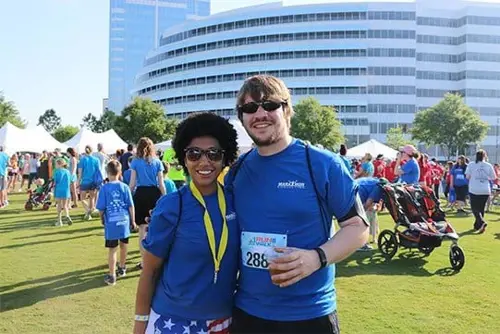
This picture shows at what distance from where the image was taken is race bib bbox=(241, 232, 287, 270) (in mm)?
2146

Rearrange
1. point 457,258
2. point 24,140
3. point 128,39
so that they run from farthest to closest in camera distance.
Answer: point 128,39
point 24,140
point 457,258

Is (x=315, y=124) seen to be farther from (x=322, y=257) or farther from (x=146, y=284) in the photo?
(x=322, y=257)

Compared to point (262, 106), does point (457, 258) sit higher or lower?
lower

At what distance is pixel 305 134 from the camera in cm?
5812

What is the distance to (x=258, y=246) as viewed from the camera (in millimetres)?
2197

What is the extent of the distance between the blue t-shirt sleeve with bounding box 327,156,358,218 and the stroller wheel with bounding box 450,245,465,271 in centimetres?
643

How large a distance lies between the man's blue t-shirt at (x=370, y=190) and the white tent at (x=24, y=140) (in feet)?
56.0

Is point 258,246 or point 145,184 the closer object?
point 258,246

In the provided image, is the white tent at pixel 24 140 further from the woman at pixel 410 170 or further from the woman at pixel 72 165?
the woman at pixel 410 170

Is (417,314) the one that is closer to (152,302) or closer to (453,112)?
(152,302)

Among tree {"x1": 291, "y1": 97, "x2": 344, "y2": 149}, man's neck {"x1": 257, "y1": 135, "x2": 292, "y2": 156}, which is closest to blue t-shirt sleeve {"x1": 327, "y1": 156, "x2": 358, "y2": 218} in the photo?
man's neck {"x1": 257, "y1": 135, "x2": 292, "y2": 156}

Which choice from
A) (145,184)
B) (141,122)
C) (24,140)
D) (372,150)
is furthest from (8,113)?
(145,184)

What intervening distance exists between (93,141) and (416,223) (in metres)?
18.8

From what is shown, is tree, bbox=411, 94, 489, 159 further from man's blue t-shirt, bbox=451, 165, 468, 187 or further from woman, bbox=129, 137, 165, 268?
woman, bbox=129, 137, 165, 268
